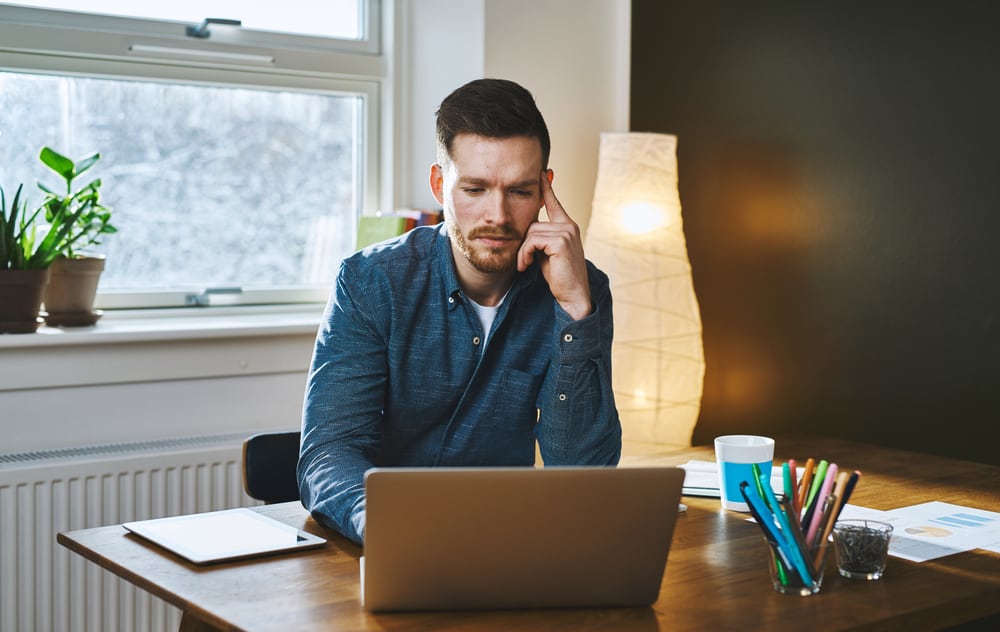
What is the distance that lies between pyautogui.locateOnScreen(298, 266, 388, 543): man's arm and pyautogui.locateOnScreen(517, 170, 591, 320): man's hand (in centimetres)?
29

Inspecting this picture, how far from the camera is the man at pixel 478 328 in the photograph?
1778 millimetres

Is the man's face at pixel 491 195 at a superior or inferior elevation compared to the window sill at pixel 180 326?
superior

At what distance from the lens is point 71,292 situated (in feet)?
8.77

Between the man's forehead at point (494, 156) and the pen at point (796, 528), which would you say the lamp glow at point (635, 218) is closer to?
the man's forehead at point (494, 156)

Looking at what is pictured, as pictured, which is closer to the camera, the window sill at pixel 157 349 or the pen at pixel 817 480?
the pen at pixel 817 480

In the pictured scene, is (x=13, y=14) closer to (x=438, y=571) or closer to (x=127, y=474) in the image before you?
(x=127, y=474)

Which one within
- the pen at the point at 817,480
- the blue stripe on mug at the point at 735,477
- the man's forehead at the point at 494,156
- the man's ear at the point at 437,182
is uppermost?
the man's forehead at the point at 494,156

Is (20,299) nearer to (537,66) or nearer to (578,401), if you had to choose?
(578,401)

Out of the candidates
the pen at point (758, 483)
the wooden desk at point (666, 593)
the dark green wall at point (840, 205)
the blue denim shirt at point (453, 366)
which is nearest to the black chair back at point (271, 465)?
the blue denim shirt at point (453, 366)

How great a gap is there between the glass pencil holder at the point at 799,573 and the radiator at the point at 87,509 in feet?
5.56

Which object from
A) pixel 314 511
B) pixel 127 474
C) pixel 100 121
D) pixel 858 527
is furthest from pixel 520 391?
pixel 100 121

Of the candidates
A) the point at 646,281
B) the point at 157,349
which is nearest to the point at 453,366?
the point at 157,349

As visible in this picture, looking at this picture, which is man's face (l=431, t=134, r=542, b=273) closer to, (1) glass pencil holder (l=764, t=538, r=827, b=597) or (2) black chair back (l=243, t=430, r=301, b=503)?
(2) black chair back (l=243, t=430, r=301, b=503)

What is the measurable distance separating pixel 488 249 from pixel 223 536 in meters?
0.64
